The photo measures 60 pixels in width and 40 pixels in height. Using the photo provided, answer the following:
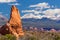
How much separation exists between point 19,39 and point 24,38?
2.57m

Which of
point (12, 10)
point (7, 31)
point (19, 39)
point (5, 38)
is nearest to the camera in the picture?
point (5, 38)

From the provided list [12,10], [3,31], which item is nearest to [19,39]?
[3,31]

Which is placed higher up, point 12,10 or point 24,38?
point 12,10

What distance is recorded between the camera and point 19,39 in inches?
3595

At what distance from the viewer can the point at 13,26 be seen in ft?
329

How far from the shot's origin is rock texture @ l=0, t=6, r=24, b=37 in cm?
9788

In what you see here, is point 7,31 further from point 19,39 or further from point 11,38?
point 11,38

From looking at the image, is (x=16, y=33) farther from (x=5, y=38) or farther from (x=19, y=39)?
(x=5, y=38)

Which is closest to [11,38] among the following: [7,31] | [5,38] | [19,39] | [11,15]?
[5,38]

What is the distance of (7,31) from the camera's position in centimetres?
9775

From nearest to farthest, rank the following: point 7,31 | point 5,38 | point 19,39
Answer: point 5,38 < point 19,39 < point 7,31

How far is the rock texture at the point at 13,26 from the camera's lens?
321 feet

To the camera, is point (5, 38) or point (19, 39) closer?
point (5, 38)

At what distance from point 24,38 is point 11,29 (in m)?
7.19
